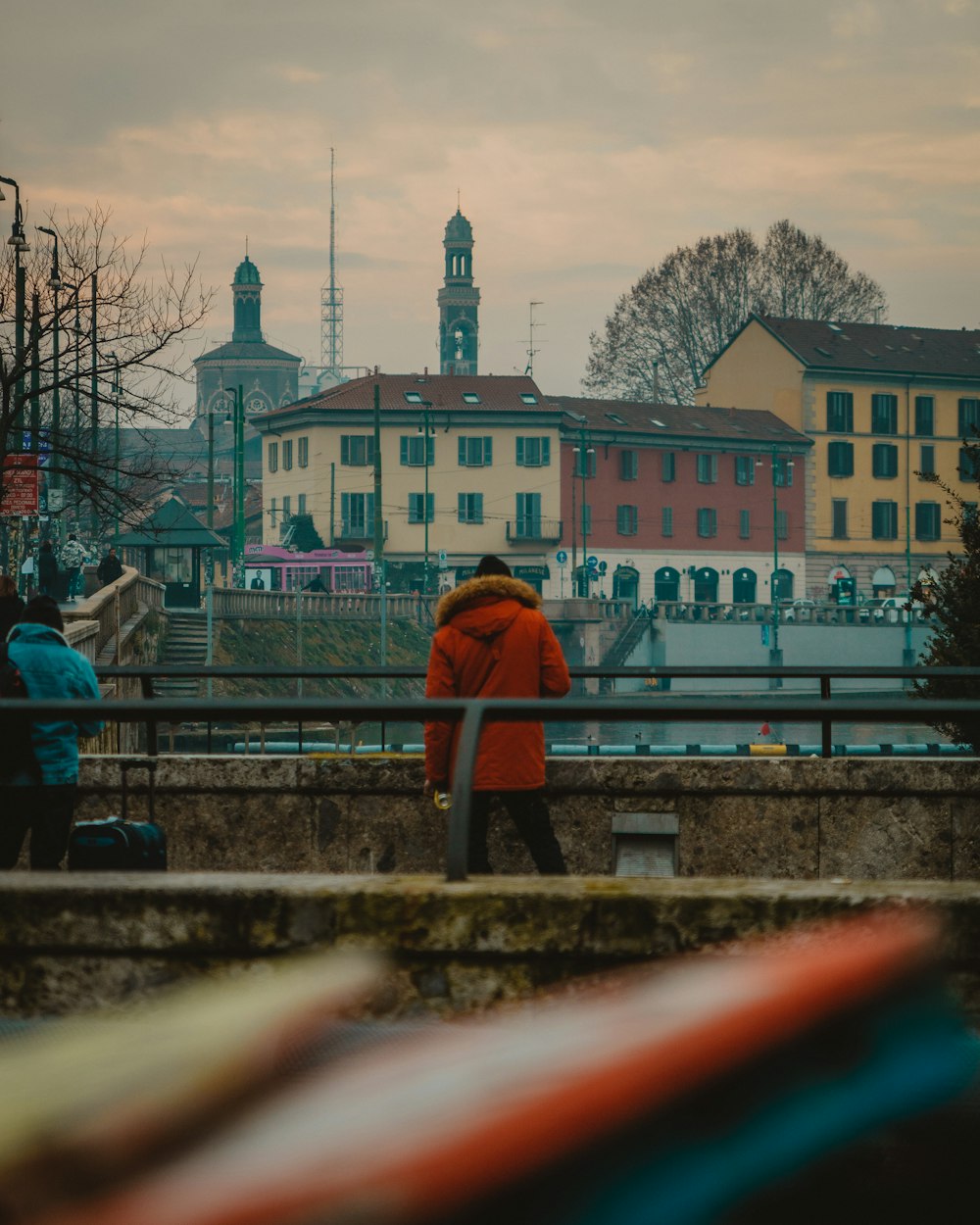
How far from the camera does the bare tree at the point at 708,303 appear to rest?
317ft

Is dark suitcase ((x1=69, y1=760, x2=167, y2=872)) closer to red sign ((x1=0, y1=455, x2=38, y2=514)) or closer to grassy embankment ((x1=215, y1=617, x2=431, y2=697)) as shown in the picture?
red sign ((x1=0, y1=455, x2=38, y2=514))

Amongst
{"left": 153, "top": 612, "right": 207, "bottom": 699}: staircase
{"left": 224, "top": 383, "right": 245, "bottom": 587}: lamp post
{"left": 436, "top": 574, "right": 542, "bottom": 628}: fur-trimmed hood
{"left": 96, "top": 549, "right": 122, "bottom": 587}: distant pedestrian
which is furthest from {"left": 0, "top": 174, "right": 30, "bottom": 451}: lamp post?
{"left": 224, "top": 383, "right": 245, "bottom": 587}: lamp post

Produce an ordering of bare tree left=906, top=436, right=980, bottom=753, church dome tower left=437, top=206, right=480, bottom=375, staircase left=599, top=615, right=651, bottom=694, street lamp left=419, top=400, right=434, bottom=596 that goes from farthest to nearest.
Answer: church dome tower left=437, top=206, right=480, bottom=375 → street lamp left=419, top=400, right=434, bottom=596 → staircase left=599, top=615, right=651, bottom=694 → bare tree left=906, top=436, right=980, bottom=753

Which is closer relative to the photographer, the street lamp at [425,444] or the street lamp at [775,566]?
the street lamp at [775,566]

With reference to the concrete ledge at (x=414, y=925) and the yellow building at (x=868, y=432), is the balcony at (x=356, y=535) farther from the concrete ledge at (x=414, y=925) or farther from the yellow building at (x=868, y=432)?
the concrete ledge at (x=414, y=925)

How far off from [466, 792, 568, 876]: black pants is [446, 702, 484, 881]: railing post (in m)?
3.01

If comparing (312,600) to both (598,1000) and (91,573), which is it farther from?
(598,1000)

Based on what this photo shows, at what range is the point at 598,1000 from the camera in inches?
74.5

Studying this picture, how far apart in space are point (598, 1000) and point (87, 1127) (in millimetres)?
630

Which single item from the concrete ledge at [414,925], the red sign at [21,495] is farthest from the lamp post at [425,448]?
the concrete ledge at [414,925]

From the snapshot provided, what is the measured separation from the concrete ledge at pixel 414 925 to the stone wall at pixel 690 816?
4626 millimetres

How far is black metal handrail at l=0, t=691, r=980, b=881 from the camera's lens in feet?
14.0

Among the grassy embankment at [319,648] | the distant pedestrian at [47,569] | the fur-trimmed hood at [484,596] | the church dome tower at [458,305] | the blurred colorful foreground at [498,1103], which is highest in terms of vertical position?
the church dome tower at [458,305]

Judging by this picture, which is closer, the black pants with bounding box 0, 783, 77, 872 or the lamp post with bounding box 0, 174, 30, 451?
the black pants with bounding box 0, 783, 77, 872
